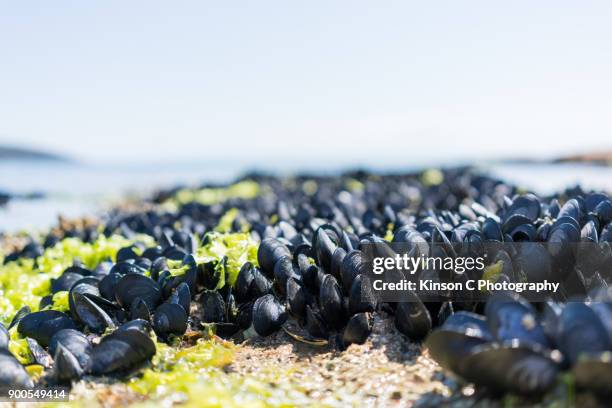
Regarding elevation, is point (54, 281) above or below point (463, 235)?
below

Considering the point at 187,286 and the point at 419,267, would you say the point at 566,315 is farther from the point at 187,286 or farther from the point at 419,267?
the point at 187,286

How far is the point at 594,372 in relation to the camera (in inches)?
78.8

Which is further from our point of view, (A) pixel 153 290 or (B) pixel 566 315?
(A) pixel 153 290

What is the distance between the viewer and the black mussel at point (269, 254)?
404cm

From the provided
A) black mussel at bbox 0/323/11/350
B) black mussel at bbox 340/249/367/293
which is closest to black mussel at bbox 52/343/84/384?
Answer: black mussel at bbox 0/323/11/350

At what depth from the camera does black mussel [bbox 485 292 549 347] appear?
2.29 m

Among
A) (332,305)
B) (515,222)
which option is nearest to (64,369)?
(332,305)

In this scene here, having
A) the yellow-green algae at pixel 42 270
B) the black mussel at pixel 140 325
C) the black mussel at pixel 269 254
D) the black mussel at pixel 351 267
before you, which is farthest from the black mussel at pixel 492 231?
the yellow-green algae at pixel 42 270

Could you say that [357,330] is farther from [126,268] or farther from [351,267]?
Result: [126,268]

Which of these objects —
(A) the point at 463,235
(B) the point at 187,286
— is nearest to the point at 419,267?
(A) the point at 463,235

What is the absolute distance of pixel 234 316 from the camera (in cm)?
372

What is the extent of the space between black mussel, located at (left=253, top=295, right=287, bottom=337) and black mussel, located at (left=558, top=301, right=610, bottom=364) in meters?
1.82

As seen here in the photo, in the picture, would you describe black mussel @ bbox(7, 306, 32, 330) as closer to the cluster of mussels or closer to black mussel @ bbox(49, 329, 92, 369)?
the cluster of mussels

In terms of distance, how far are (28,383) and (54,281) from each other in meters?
1.76
